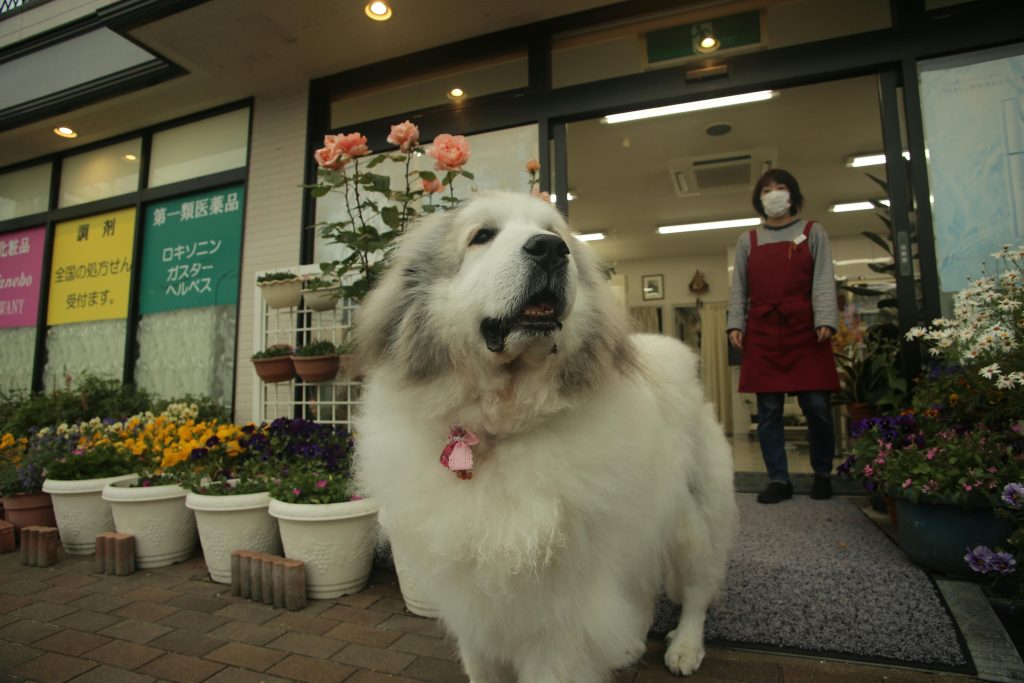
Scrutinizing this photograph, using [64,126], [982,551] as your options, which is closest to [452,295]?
[982,551]

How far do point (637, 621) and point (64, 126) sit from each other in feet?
26.3

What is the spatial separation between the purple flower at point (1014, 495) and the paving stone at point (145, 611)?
3674mm

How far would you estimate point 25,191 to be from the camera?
23.7 feet

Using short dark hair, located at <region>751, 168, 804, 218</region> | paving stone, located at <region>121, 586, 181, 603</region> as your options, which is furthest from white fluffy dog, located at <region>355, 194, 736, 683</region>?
short dark hair, located at <region>751, 168, 804, 218</region>

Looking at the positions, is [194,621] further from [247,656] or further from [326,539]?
[326,539]

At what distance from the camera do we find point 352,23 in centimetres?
440

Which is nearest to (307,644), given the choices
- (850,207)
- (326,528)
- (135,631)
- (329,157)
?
(326,528)

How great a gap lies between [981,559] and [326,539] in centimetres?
287

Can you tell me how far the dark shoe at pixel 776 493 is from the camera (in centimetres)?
365

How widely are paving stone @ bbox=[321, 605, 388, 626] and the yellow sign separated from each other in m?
5.09

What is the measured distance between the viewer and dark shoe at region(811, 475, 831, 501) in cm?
373

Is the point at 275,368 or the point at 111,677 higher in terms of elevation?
the point at 275,368

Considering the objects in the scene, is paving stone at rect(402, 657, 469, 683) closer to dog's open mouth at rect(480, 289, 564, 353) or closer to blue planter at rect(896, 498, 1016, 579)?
dog's open mouth at rect(480, 289, 564, 353)

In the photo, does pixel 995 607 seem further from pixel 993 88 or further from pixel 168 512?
pixel 168 512
